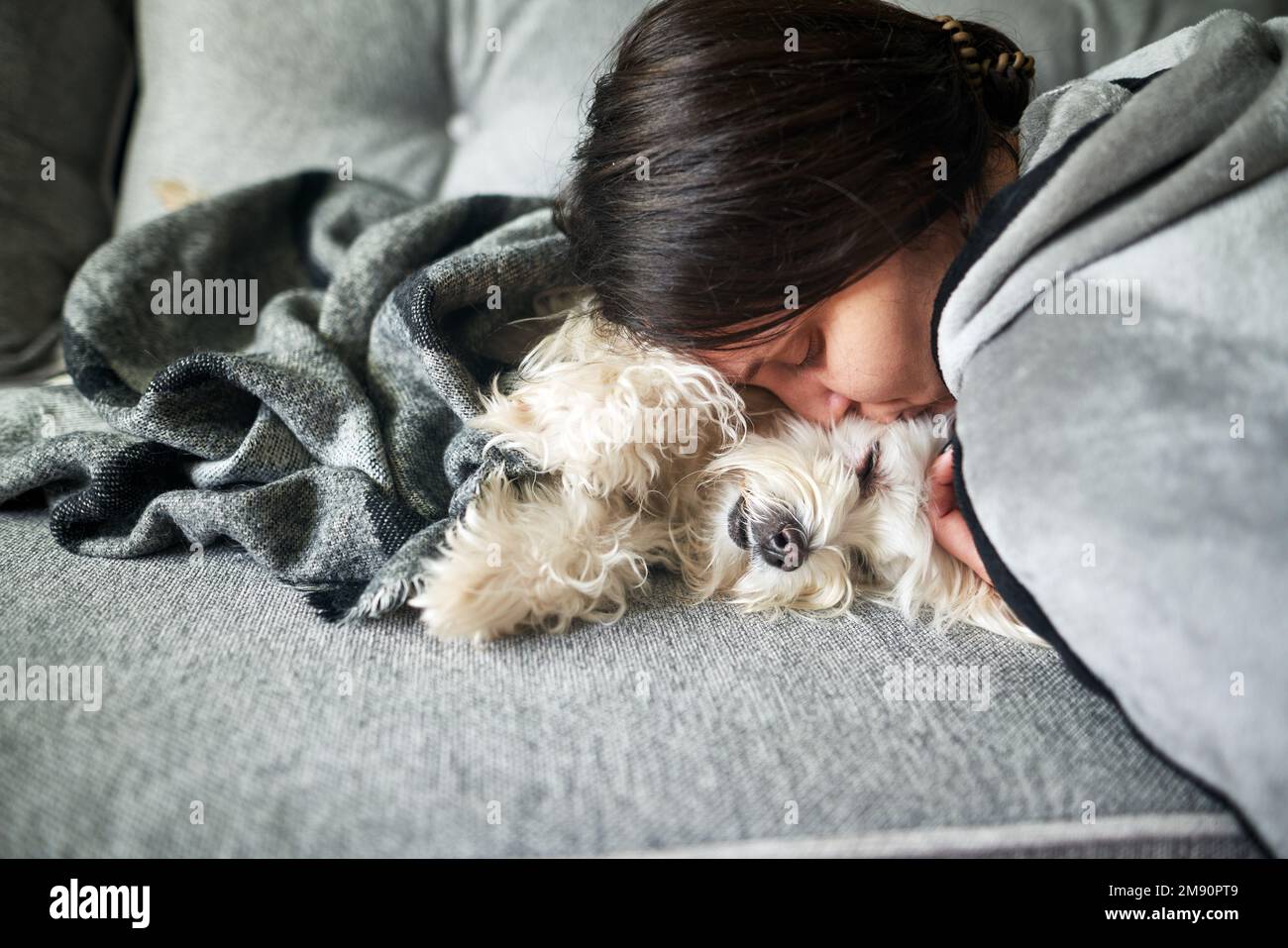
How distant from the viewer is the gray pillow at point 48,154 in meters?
1.30

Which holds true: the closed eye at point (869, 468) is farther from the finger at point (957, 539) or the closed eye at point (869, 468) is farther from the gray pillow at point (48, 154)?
the gray pillow at point (48, 154)

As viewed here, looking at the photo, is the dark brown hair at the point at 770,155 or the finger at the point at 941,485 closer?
the dark brown hair at the point at 770,155

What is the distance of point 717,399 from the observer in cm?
99

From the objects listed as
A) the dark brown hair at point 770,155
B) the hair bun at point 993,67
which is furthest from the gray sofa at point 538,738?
the hair bun at point 993,67

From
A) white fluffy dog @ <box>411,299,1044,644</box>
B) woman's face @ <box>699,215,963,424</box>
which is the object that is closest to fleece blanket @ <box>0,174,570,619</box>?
white fluffy dog @ <box>411,299,1044,644</box>

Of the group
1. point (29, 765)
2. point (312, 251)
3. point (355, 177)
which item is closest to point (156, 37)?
point (355, 177)

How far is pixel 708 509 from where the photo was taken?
3.46ft

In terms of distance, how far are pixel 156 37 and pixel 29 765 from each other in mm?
1358

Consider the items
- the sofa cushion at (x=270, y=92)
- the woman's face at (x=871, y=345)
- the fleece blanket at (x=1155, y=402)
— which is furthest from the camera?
the sofa cushion at (x=270, y=92)

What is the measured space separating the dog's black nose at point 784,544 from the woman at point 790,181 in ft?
0.58

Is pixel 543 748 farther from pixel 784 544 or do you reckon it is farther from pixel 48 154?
pixel 48 154

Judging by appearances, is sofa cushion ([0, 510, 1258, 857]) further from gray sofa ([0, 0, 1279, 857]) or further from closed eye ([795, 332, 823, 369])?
closed eye ([795, 332, 823, 369])

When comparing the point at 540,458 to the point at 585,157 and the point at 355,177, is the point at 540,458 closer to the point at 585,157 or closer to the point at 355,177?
the point at 585,157

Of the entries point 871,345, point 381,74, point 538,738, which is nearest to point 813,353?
point 871,345
